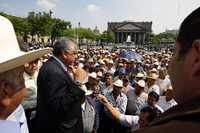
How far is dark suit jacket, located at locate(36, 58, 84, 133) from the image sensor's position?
4.66 meters

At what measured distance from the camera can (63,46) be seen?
505 cm

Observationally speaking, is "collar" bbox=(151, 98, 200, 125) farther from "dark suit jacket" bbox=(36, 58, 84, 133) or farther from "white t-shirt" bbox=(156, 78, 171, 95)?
"white t-shirt" bbox=(156, 78, 171, 95)

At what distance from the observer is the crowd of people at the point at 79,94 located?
1306 millimetres

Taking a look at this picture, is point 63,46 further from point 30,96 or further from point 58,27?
point 58,27

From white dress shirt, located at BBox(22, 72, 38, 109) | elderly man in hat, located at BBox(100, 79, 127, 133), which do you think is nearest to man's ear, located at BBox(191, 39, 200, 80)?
white dress shirt, located at BBox(22, 72, 38, 109)

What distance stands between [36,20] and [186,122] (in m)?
78.5

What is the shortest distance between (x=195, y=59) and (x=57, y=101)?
348 centimetres

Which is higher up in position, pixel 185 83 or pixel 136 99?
pixel 185 83

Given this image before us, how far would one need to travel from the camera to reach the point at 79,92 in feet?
15.5

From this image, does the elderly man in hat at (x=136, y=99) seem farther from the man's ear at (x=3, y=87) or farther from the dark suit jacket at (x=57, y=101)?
the man's ear at (x=3, y=87)

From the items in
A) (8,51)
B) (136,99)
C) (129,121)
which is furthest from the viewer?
(136,99)

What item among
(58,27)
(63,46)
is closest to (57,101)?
(63,46)

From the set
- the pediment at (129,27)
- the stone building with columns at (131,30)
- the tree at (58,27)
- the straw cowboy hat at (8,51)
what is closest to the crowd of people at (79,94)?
the straw cowboy hat at (8,51)

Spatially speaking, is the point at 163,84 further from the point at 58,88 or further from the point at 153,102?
the point at 58,88
